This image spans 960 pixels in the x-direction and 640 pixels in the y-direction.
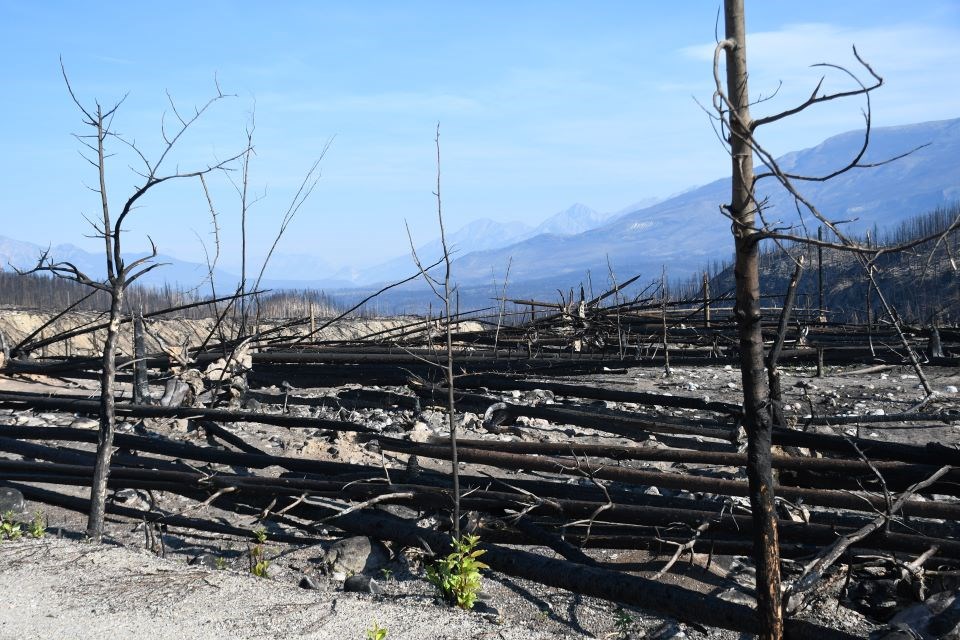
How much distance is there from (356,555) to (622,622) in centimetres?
157

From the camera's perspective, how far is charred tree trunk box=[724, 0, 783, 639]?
2.24 metres

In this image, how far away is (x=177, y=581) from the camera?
12.9 ft

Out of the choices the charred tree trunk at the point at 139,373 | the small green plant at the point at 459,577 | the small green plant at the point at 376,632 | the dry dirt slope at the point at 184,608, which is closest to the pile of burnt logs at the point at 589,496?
the small green plant at the point at 459,577

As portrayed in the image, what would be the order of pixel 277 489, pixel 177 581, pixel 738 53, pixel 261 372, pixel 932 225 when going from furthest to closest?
pixel 932 225 → pixel 261 372 → pixel 277 489 → pixel 177 581 → pixel 738 53

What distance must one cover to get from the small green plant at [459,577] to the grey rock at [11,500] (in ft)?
10.5

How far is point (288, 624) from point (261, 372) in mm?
6598

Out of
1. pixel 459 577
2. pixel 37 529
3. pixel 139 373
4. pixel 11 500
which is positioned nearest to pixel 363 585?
pixel 459 577

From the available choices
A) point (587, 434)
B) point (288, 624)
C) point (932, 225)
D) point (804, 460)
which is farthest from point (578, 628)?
point (932, 225)

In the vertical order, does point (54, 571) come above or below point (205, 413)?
below

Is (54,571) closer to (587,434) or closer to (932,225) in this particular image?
(587,434)

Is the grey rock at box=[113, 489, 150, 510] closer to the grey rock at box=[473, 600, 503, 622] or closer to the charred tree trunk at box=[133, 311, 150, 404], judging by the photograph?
→ the charred tree trunk at box=[133, 311, 150, 404]

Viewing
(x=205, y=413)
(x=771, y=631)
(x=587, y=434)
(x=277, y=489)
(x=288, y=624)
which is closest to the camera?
(x=771, y=631)

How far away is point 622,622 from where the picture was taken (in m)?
3.62

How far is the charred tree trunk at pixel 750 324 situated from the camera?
2.24 m
